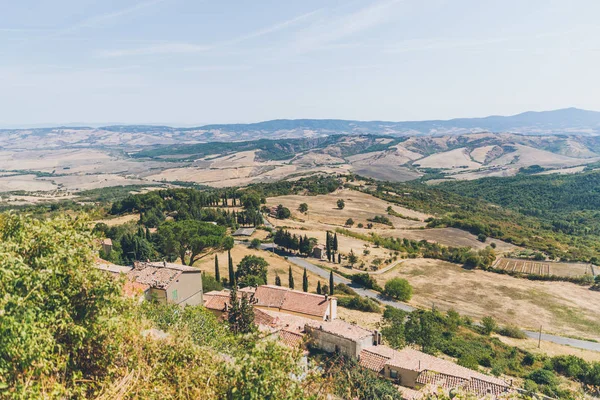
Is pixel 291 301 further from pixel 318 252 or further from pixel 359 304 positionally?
pixel 318 252

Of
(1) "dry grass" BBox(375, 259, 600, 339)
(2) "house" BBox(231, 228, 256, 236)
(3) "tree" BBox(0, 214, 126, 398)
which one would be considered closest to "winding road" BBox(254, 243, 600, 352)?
(1) "dry grass" BBox(375, 259, 600, 339)

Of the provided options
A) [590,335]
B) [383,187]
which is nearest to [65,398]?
[590,335]

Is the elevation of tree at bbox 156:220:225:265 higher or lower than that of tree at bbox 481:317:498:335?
higher

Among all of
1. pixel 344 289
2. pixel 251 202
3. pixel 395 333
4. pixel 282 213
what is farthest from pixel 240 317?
pixel 251 202

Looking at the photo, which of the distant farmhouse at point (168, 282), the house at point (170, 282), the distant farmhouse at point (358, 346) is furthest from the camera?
the house at point (170, 282)

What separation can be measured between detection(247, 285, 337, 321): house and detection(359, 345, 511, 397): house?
978cm

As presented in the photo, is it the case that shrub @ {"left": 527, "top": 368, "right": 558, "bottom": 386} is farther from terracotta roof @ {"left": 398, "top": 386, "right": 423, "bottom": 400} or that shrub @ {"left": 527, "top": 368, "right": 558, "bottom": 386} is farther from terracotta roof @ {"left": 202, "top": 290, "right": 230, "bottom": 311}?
terracotta roof @ {"left": 202, "top": 290, "right": 230, "bottom": 311}

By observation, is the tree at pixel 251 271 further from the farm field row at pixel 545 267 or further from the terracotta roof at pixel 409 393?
the farm field row at pixel 545 267

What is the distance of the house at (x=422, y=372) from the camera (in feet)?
93.1

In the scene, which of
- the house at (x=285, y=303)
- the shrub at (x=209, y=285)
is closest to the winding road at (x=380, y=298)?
the house at (x=285, y=303)

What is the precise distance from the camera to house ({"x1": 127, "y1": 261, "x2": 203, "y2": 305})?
133ft

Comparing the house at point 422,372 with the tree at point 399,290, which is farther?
the tree at point 399,290

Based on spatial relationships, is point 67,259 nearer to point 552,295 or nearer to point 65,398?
point 65,398

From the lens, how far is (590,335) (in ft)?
186
